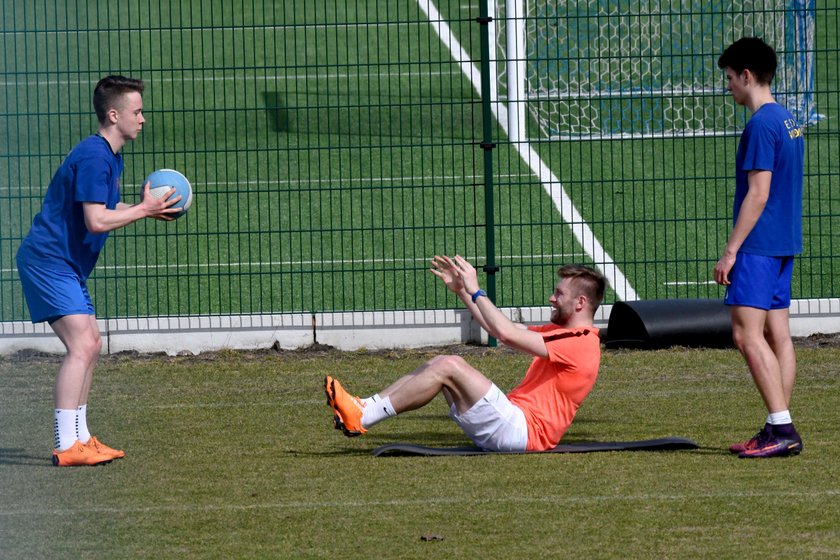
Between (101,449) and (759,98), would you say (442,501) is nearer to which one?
(101,449)

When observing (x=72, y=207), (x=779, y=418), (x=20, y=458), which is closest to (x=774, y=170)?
(x=779, y=418)

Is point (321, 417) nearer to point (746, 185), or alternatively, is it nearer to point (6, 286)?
point (746, 185)

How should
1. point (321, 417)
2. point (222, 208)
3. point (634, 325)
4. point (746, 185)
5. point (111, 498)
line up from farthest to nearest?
point (222, 208) → point (634, 325) → point (321, 417) → point (746, 185) → point (111, 498)

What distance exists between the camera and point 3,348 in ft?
36.3

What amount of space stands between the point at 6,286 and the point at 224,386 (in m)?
2.53

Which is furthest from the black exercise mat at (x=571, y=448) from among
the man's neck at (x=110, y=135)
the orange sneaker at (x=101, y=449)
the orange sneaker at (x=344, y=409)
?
the man's neck at (x=110, y=135)

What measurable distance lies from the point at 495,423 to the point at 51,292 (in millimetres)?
2317

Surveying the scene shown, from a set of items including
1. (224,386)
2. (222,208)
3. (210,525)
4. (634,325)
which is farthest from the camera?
(222,208)

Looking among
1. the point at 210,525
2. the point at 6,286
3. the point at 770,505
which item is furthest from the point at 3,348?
the point at 770,505

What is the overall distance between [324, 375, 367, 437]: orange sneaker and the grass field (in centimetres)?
16

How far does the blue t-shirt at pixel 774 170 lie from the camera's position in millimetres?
7109

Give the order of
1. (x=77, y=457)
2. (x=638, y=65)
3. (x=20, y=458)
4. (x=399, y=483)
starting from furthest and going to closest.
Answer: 1. (x=638, y=65)
2. (x=20, y=458)
3. (x=77, y=457)
4. (x=399, y=483)

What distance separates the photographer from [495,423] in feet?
23.9

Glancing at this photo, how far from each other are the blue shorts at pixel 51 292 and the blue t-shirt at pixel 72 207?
0.13ft
